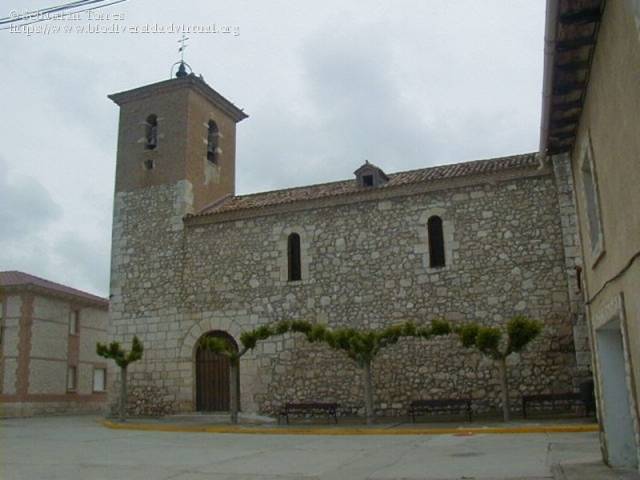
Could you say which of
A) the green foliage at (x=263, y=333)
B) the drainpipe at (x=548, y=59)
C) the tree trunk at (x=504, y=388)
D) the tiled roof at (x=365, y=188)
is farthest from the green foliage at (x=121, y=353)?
the drainpipe at (x=548, y=59)

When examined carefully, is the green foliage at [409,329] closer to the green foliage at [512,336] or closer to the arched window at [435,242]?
the green foliage at [512,336]

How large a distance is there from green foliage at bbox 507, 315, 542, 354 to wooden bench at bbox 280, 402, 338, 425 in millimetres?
4468

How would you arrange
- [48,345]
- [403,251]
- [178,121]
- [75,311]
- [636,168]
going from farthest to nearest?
[75,311] → [48,345] → [178,121] → [403,251] → [636,168]

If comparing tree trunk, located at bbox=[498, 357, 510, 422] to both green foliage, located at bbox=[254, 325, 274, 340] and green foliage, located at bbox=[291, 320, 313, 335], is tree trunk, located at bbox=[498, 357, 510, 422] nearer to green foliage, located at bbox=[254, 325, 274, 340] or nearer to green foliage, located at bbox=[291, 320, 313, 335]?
green foliage, located at bbox=[291, 320, 313, 335]

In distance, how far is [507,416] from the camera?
1385 centimetres

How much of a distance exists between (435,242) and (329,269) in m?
2.81

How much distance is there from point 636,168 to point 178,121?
17.7 meters

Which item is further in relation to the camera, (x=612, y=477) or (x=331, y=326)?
(x=331, y=326)

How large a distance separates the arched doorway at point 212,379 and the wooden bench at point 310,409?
2282 mm

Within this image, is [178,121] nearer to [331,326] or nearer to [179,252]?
[179,252]

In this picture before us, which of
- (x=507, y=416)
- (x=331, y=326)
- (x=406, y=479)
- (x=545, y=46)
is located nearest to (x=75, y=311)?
(x=331, y=326)

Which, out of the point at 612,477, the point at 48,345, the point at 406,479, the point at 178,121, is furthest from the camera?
the point at 48,345

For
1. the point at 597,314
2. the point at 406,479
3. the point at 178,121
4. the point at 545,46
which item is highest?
the point at 178,121

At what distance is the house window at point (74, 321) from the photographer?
1041 inches
